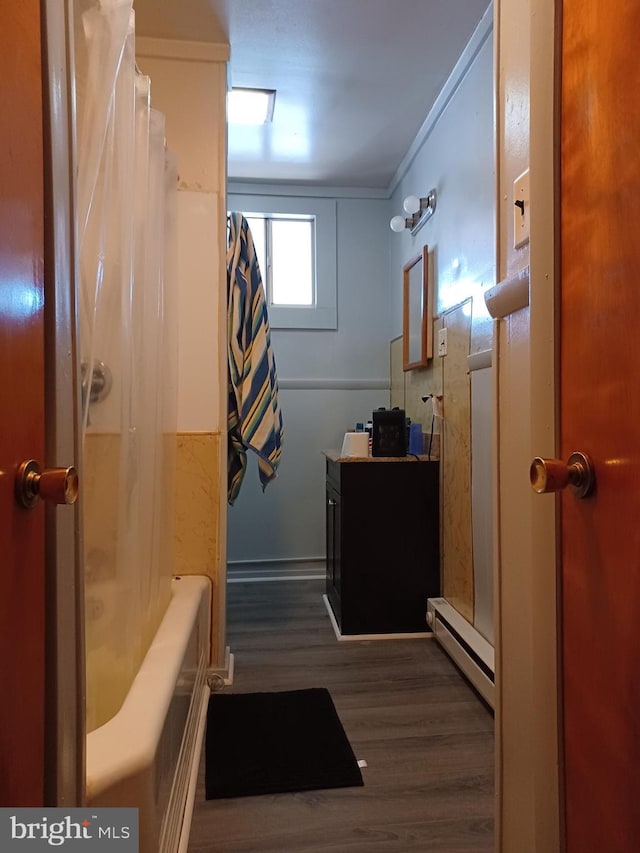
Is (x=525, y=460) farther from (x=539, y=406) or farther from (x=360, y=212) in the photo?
(x=360, y=212)

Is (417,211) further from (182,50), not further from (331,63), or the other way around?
(182,50)

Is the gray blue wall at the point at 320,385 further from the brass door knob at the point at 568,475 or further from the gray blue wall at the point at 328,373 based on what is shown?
the brass door knob at the point at 568,475

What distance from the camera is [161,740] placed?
93 cm

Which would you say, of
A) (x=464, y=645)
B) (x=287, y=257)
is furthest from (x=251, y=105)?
(x=464, y=645)

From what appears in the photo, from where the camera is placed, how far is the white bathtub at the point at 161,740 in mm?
811

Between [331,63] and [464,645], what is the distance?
2291 millimetres

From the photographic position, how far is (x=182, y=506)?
1838 millimetres

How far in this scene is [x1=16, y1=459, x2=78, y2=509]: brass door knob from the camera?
1.69ft

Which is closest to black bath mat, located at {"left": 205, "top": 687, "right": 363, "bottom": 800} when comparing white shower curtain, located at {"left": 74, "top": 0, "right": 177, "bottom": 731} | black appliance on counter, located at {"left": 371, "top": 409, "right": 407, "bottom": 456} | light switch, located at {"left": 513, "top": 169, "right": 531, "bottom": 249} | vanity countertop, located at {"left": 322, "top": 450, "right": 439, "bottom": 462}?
white shower curtain, located at {"left": 74, "top": 0, "right": 177, "bottom": 731}

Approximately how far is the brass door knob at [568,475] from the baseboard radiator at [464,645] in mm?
1324

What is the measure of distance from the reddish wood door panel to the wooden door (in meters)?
0.59

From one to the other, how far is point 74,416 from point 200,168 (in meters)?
1.49

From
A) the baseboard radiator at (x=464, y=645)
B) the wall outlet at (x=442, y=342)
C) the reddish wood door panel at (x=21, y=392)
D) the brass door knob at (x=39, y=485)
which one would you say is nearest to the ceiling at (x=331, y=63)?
the wall outlet at (x=442, y=342)

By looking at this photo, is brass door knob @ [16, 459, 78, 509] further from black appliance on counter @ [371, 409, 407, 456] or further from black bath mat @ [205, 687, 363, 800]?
black appliance on counter @ [371, 409, 407, 456]
